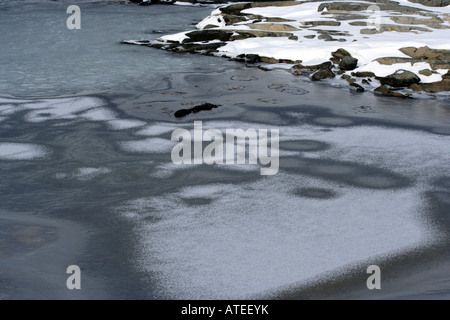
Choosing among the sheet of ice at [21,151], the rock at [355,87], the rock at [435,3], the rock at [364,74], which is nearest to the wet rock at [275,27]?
the rock at [364,74]

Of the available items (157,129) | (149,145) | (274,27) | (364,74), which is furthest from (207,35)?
(149,145)

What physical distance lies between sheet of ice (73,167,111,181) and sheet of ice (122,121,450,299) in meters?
0.62

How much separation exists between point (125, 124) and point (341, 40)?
22.8 ft

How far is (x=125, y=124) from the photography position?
762 cm

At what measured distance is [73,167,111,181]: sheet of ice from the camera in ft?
19.0

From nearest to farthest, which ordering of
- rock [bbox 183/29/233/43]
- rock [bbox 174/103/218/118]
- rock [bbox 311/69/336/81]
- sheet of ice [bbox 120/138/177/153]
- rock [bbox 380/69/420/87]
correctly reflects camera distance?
sheet of ice [bbox 120/138/177/153] → rock [bbox 174/103/218/118] → rock [bbox 380/69/420/87] → rock [bbox 311/69/336/81] → rock [bbox 183/29/233/43]

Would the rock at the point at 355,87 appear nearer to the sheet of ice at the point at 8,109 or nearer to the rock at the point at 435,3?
the sheet of ice at the point at 8,109

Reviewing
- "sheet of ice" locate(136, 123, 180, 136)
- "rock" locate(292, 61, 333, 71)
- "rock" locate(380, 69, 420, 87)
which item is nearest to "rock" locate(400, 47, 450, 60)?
"rock" locate(380, 69, 420, 87)

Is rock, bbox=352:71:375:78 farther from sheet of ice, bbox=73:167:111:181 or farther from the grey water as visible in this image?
sheet of ice, bbox=73:167:111:181

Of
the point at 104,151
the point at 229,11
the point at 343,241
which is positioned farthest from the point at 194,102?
the point at 229,11

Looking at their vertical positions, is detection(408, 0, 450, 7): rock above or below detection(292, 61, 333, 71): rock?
above

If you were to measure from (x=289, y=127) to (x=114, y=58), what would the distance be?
6003mm

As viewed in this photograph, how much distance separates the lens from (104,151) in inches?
258

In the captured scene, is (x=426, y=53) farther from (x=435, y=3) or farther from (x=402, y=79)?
(x=435, y=3)
